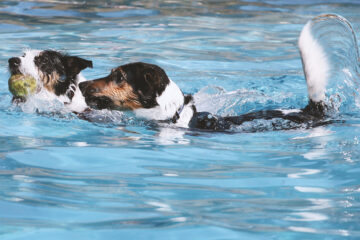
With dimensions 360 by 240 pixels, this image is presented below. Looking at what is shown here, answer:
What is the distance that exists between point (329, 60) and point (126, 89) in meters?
1.56

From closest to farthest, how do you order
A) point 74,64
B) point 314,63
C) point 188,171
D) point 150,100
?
1. point 188,171
2. point 314,63
3. point 150,100
4. point 74,64

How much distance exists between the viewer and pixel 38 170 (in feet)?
11.2

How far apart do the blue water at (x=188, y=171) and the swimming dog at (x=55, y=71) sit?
19 cm

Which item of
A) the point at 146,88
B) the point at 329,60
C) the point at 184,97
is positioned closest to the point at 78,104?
the point at 146,88

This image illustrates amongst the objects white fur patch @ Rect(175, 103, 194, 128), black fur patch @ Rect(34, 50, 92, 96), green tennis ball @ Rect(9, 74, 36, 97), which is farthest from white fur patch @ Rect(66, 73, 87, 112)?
white fur patch @ Rect(175, 103, 194, 128)

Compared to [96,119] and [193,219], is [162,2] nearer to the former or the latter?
[96,119]

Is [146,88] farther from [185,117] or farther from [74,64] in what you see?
[74,64]

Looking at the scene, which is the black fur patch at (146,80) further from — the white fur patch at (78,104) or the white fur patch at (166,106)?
the white fur patch at (78,104)

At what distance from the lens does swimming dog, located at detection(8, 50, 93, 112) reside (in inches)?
184

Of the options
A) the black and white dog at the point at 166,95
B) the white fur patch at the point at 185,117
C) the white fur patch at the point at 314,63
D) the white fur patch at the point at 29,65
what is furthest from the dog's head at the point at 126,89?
the white fur patch at the point at 314,63

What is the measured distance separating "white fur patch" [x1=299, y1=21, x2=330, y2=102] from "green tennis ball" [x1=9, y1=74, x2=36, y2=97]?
2.07 meters

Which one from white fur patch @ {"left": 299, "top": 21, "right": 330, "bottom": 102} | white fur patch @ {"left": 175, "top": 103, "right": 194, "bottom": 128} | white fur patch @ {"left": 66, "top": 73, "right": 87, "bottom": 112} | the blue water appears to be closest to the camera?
the blue water

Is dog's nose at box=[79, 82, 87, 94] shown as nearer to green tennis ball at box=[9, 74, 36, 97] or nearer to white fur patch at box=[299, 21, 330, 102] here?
green tennis ball at box=[9, 74, 36, 97]

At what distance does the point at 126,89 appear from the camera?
4730 mm
